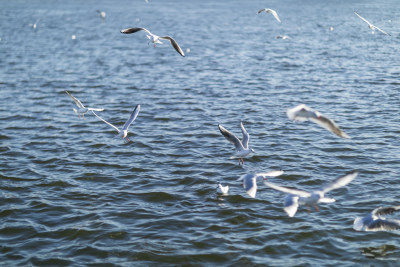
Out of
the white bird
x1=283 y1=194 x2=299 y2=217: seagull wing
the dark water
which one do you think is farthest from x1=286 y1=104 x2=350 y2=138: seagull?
the white bird

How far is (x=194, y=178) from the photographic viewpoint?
12.1m

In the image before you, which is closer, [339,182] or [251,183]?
[339,182]

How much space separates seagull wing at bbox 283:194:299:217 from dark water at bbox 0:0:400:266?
0.79m

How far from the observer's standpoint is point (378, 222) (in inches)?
352

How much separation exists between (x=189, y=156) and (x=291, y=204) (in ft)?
16.8

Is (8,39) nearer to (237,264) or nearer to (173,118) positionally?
(173,118)

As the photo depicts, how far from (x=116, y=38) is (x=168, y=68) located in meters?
13.4

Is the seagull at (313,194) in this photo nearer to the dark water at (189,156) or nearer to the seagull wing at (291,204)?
the seagull wing at (291,204)

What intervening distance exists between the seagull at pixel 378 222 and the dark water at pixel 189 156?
12.0 inches

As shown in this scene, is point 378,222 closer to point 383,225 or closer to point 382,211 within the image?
point 383,225

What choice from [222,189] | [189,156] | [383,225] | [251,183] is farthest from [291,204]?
[189,156]

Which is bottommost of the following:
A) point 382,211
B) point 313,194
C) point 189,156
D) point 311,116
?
point 189,156

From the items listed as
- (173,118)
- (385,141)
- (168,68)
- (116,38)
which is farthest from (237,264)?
(116,38)

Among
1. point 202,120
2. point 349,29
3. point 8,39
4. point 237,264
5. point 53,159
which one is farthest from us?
point 349,29
